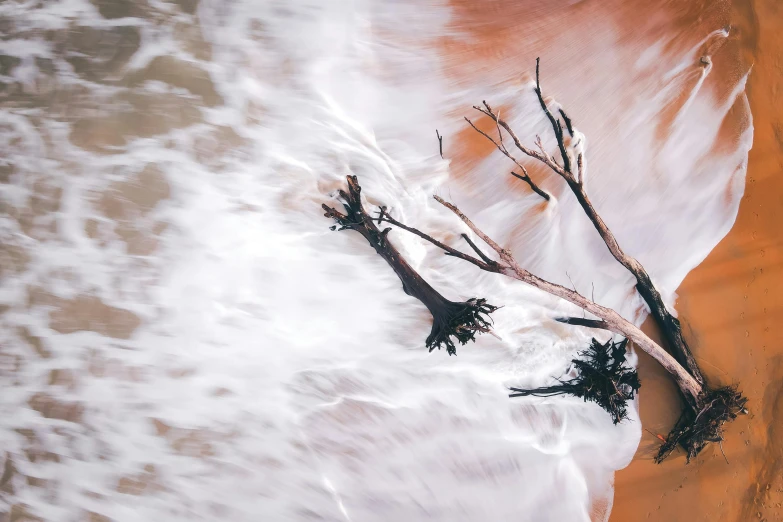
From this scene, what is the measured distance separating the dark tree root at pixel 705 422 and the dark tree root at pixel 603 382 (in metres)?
0.46

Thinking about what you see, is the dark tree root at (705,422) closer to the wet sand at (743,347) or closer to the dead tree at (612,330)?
the dead tree at (612,330)

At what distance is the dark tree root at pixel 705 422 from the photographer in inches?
144

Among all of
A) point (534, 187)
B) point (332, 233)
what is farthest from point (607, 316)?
point (332, 233)

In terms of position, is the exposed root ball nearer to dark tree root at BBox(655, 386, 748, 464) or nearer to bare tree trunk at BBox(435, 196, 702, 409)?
bare tree trunk at BBox(435, 196, 702, 409)

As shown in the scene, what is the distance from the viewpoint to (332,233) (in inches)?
148

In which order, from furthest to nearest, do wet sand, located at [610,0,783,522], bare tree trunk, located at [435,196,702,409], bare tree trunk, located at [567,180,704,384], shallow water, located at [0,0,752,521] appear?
wet sand, located at [610,0,783,522] → shallow water, located at [0,0,752,521] → bare tree trunk, located at [567,180,704,384] → bare tree trunk, located at [435,196,702,409]

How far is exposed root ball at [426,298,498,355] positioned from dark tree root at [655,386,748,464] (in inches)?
79.1

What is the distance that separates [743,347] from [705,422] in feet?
2.73

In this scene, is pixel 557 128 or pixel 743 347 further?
pixel 743 347

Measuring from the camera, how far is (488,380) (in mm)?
3803

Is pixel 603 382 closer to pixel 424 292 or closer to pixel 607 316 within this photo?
pixel 607 316

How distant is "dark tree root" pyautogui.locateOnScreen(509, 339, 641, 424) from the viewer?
3.59 metres

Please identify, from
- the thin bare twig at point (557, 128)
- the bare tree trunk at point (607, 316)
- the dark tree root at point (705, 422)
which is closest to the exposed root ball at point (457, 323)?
the bare tree trunk at point (607, 316)

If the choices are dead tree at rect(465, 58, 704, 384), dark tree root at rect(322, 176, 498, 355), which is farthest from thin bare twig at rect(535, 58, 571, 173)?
dark tree root at rect(322, 176, 498, 355)
